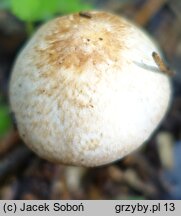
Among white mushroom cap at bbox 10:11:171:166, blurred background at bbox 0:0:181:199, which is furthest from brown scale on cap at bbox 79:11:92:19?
blurred background at bbox 0:0:181:199

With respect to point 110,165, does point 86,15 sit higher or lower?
higher

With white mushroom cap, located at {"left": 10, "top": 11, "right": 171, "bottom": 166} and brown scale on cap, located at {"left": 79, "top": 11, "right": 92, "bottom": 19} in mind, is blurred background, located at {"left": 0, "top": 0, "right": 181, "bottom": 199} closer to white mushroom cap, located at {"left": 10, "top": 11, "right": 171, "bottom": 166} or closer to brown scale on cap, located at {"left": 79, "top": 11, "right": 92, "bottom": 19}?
brown scale on cap, located at {"left": 79, "top": 11, "right": 92, "bottom": 19}

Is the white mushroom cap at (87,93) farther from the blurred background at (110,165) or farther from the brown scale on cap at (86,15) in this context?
the blurred background at (110,165)

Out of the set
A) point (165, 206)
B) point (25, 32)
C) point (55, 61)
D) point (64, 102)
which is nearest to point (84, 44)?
point (55, 61)

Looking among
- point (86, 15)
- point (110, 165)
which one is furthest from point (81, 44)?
point (110, 165)

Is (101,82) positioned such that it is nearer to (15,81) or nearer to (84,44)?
(84,44)

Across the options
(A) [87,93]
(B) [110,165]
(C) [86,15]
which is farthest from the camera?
(B) [110,165]

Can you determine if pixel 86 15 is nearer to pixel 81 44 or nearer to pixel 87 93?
pixel 81 44
